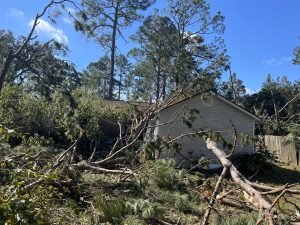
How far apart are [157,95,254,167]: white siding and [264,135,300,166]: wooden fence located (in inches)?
106

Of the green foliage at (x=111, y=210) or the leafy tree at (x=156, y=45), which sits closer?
the green foliage at (x=111, y=210)

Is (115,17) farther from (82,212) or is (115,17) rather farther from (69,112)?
(82,212)

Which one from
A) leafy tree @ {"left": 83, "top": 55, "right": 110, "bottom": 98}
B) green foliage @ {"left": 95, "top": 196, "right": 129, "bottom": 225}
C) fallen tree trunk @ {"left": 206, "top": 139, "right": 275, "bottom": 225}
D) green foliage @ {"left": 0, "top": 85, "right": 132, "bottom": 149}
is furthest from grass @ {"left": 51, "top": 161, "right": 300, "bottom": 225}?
leafy tree @ {"left": 83, "top": 55, "right": 110, "bottom": 98}

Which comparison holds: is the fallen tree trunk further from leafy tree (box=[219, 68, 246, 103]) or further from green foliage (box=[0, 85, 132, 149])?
leafy tree (box=[219, 68, 246, 103])

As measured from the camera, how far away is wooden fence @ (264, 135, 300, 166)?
19.9 m

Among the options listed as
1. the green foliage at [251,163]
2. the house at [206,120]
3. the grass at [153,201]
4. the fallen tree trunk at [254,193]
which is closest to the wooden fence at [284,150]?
the green foliage at [251,163]

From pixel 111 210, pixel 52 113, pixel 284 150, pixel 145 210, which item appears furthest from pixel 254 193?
pixel 284 150

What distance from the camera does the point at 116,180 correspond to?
10508mm

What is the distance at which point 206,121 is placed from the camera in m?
18.5

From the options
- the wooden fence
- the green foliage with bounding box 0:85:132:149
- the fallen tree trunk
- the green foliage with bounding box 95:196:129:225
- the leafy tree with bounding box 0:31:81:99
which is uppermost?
the leafy tree with bounding box 0:31:81:99

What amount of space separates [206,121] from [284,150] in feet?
18.0

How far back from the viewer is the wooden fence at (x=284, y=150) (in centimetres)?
1988

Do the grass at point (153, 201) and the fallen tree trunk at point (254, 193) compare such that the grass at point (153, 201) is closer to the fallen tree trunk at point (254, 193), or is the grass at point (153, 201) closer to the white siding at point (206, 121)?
the fallen tree trunk at point (254, 193)

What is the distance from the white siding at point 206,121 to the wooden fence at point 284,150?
2.70m
